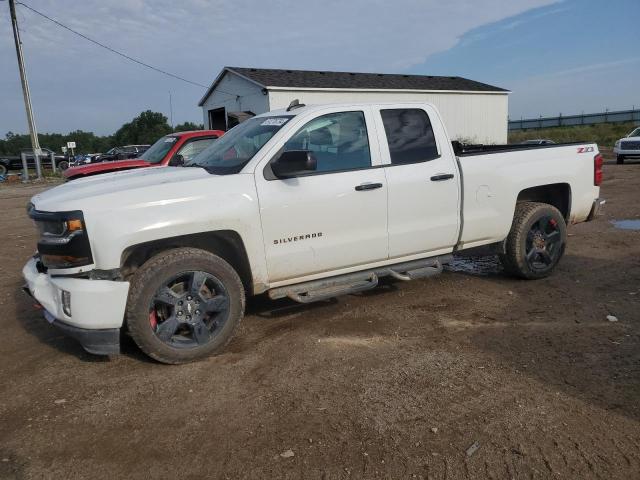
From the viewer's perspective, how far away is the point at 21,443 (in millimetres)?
3119

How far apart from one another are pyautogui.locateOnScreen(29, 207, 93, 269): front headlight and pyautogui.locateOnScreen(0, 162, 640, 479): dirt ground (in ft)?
2.95

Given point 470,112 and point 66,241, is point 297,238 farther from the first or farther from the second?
point 470,112

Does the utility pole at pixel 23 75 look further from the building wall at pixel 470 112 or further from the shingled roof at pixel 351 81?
the building wall at pixel 470 112

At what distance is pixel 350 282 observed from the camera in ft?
15.6

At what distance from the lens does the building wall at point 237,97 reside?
22906 millimetres

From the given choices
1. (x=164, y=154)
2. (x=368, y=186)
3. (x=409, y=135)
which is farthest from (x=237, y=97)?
(x=368, y=186)

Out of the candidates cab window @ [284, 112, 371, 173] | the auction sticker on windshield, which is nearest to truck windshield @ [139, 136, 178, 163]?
the auction sticker on windshield

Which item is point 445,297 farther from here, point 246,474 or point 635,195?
point 635,195

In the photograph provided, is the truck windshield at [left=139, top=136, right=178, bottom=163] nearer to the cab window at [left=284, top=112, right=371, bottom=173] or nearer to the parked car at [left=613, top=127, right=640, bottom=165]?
the cab window at [left=284, top=112, right=371, bottom=173]

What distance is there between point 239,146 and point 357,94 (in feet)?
69.9

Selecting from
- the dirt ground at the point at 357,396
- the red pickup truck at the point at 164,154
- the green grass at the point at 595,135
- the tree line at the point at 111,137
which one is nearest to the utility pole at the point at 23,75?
the red pickup truck at the point at 164,154

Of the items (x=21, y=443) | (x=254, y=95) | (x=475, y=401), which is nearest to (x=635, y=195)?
(x=475, y=401)

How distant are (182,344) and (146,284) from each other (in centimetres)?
56

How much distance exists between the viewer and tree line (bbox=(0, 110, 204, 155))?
7419 centimetres
